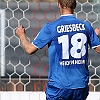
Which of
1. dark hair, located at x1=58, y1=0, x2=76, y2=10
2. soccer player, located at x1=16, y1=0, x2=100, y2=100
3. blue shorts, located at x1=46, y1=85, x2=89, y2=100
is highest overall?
dark hair, located at x1=58, y1=0, x2=76, y2=10

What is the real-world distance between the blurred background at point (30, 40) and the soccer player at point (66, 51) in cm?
86

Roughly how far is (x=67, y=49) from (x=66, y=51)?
0.01 m

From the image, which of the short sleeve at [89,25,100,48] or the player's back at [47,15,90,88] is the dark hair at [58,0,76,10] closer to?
the player's back at [47,15,90,88]

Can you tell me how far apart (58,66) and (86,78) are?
0.59ft

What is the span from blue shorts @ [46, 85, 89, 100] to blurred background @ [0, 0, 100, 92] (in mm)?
893

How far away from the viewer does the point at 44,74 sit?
315cm

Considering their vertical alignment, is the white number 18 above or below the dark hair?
below

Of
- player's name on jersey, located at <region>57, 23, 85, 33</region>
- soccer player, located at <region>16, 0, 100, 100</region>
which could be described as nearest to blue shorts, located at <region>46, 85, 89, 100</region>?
soccer player, located at <region>16, 0, 100, 100</region>

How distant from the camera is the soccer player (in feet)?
7.14

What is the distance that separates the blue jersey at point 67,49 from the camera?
7.14ft

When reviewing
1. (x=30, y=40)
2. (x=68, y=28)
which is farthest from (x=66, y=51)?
(x=30, y=40)

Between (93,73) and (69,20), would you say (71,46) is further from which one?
(93,73)

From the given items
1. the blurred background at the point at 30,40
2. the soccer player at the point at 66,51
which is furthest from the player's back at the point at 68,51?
the blurred background at the point at 30,40

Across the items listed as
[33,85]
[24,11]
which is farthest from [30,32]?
[33,85]
